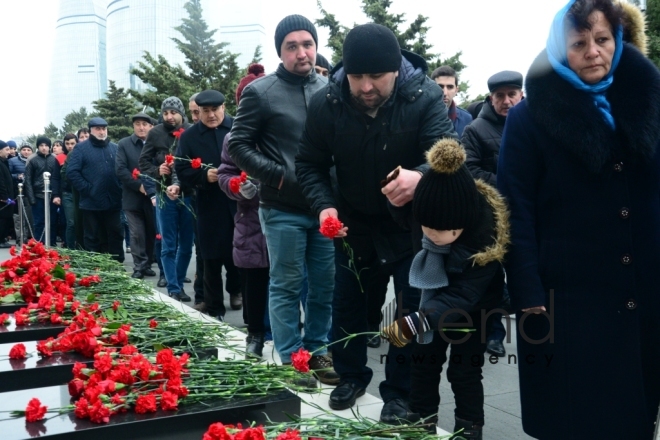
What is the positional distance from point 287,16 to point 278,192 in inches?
42.6

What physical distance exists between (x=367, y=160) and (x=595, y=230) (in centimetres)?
118

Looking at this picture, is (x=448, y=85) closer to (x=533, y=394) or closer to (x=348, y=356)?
(x=348, y=356)

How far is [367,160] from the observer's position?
3.35 m

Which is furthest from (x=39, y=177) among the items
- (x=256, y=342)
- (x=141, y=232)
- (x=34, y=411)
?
(x=34, y=411)

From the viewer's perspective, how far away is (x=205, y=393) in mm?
2854

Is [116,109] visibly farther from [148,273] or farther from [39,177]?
[148,273]

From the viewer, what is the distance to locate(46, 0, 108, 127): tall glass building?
7762cm

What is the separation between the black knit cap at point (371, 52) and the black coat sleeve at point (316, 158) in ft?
1.17

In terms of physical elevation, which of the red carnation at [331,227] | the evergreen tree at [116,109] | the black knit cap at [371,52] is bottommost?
the red carnation at [331,227]

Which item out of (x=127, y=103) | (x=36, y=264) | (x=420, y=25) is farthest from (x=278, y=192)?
(x=127, y=103)

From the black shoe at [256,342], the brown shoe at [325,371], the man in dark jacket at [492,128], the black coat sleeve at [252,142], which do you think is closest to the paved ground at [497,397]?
the brown shoe at [325,371]

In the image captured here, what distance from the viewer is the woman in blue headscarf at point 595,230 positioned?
98.7 inches

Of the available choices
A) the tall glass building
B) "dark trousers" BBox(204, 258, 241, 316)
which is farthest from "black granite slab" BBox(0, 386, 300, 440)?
the tall glass building

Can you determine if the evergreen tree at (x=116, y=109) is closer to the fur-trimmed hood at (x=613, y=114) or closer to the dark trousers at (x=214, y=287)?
the dark trousers at (x=214, y=287)
